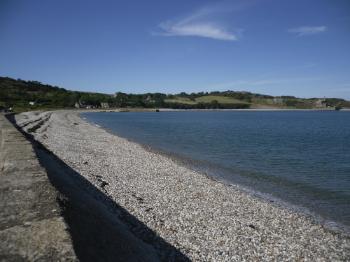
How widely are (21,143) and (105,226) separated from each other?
38.5ft

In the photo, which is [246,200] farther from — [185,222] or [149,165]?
[149,165]

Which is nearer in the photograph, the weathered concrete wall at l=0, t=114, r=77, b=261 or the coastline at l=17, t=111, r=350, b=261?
the weathered concrete wall at l=0, t=114, r=77, b=261

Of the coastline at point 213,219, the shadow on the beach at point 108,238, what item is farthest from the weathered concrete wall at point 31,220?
the coastline at point 213,219

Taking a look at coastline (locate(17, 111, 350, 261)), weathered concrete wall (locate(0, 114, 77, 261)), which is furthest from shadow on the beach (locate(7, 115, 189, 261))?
coastline (locate(17, 111, 350, 261))

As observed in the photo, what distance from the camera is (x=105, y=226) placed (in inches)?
380

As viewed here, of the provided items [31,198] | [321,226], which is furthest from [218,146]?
[31,198]

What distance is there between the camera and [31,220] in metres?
7.28

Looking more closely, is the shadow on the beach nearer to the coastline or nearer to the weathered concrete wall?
the weathered concrete wall

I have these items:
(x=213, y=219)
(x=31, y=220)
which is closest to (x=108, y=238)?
(x=31, y=220)

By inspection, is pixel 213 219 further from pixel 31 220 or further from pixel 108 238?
pixel 31 220

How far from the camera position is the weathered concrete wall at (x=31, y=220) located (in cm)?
586

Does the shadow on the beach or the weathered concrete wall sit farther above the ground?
the weathered concrete wall

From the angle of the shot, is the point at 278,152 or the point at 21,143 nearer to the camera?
A: the point at 21,143

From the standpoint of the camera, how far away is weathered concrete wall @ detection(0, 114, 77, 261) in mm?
5863
